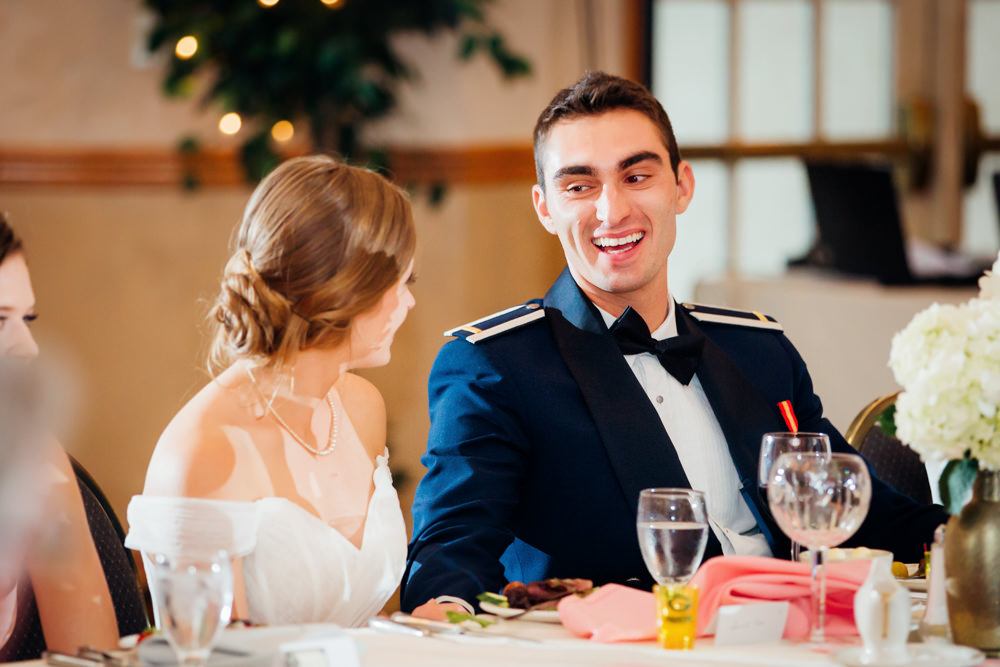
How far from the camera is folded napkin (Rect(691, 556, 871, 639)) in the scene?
1.31 m

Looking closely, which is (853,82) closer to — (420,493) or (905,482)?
(905,482)

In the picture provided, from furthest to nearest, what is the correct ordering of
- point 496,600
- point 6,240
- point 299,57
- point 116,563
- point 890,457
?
1. point 299,57
2. point 890,457
3. point 116,563
4. point 6,240
5. point 496,600

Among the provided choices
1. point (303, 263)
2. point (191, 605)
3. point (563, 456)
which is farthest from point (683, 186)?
point (191, 605)

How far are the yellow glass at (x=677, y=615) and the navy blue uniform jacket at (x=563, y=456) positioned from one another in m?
0.53

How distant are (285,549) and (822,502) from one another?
2.46 feet

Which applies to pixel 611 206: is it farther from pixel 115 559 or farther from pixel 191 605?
pixel 191 605

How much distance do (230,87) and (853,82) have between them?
8.96 ft

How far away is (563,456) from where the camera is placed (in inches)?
74.3

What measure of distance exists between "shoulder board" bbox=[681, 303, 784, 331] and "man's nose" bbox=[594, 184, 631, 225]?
11.3 inches

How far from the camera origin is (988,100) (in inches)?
204

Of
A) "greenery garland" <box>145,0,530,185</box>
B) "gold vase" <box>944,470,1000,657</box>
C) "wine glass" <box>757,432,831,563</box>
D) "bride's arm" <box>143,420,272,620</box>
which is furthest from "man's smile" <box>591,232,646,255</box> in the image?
"greenery garland" <box>145,0,530,185</box>

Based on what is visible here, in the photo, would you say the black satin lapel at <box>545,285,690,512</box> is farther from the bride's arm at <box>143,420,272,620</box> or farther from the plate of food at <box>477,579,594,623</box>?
the bride's arm at <box>143,420,272,620</box>

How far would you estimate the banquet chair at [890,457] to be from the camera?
2.26m

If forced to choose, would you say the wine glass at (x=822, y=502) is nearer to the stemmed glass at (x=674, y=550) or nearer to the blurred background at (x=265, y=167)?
the stemmed glass at (x=674, y=550)
